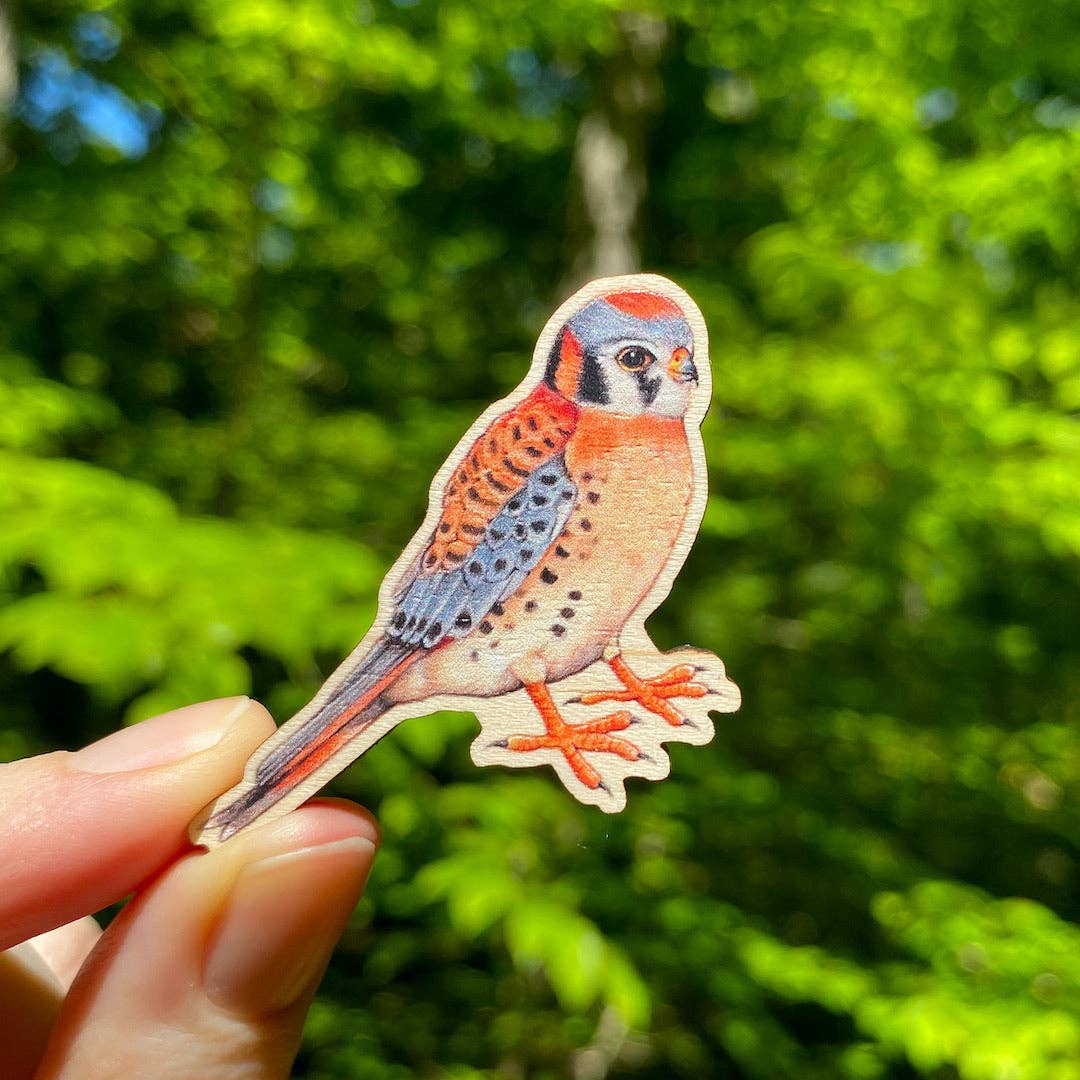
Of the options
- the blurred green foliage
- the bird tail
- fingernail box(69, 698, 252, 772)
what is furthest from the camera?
the blurred green foliage

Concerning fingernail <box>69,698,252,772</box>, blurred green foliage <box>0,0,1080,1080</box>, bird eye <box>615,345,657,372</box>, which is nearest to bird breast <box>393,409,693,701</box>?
bird eye <box>615,345,657,372</box>

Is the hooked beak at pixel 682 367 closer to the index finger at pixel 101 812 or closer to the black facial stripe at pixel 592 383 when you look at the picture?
the black facial stripe at pixel 592 383

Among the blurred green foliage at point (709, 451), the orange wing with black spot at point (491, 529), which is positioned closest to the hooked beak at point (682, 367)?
the orange wing with black spot at point (491, 529)

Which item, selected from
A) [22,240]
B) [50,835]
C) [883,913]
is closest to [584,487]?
[50,835]

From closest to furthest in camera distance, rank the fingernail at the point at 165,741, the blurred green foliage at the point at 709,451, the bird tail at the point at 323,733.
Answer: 1. the bird tail at the point at 323,733
2. the fingernail at the point at 165,741
3. the blurred green foliage at the point at 709,451

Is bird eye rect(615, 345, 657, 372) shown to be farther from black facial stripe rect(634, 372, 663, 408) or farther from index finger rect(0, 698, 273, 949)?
index finger rect(0, 698, 273, 949)

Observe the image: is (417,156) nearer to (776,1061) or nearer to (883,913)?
(883,913)

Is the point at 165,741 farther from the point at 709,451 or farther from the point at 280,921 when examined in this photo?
the point at 709,451
